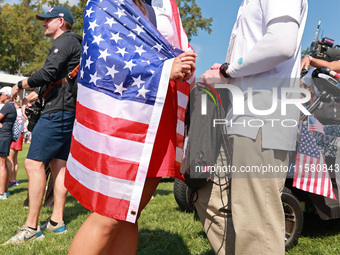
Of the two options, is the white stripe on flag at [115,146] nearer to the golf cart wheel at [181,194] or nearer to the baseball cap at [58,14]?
the baseball cap at [58,14]

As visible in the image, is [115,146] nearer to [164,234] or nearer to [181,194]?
[164,234]

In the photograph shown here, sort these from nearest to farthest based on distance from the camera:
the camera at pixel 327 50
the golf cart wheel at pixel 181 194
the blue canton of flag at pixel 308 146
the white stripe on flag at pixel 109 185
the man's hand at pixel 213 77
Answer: the white stripe on flag at pixel 109 185
the man's hand at pixel 213 77
the blue canton of flag at pixel 308 146
the camera at pixel 327 50
the golf cart wheel at pixel 181 194

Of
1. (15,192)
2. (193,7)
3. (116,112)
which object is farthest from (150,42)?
(193,7)

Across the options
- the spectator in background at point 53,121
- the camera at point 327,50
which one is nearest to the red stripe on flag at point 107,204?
the spectator in background at point 53,121

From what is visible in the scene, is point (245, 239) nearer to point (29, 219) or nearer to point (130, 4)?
point (130, 4)

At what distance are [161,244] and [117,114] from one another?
2.04m

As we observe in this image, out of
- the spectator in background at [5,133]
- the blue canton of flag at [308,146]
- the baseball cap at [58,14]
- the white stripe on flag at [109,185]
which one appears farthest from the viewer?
the spectator in background at [5,133]

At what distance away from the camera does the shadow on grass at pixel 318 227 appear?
3.85 m

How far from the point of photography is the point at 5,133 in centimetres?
737

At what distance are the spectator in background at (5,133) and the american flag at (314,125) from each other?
20.2 ft

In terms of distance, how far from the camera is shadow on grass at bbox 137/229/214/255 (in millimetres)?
3110

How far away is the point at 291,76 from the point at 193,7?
20.3 meters

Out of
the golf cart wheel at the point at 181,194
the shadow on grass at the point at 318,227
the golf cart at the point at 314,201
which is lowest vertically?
the shadow on grass at the point at 318,227

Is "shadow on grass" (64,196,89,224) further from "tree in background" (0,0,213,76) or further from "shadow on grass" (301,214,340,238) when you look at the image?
"tree in background" (0,0,213,76)
